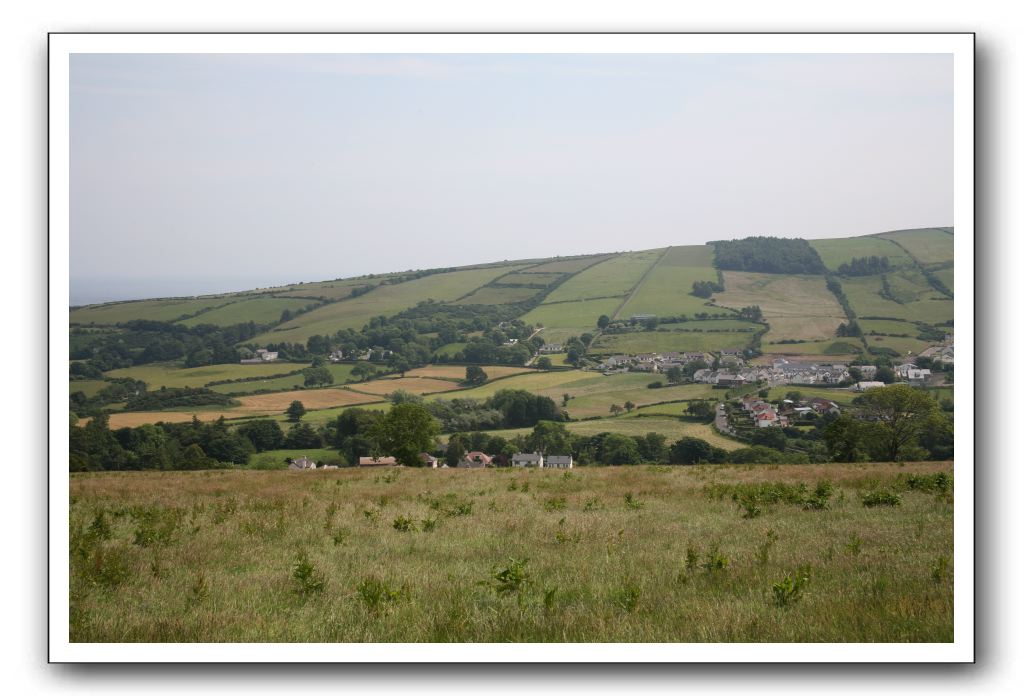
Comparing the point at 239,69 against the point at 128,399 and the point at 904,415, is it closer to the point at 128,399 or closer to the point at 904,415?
the point at 128,399

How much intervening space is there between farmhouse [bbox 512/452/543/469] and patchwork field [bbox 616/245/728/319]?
4.49 meters

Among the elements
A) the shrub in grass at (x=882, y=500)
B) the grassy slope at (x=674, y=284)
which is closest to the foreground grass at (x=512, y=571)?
the shrub in grass at (x=882, y=500)

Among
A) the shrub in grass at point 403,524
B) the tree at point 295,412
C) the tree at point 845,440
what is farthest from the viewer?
the tree at point 295,412

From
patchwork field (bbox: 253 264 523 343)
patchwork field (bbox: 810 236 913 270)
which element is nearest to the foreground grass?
patchwork field (bbox: 810 236 913 270)

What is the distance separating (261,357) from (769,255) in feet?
27.3

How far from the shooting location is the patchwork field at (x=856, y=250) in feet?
27.9

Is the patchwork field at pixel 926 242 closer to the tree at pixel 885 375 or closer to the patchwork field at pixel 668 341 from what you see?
the tree at pixel 885 375

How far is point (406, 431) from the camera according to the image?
17.4 meters

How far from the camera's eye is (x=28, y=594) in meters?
6.15

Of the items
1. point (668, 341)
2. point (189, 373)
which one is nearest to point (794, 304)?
point (668, 341)

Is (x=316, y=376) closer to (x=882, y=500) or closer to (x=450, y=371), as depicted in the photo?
(x=450, y=371)

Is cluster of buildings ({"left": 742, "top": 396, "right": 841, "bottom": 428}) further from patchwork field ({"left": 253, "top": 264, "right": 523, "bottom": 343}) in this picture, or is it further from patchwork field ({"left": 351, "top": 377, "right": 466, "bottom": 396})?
patchwork field ({"left": 351, "top": 377, "right": 466, "bottom": 396})

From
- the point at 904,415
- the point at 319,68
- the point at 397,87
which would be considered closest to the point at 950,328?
the point at 904,415

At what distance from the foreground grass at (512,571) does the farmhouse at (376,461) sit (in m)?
7.58
